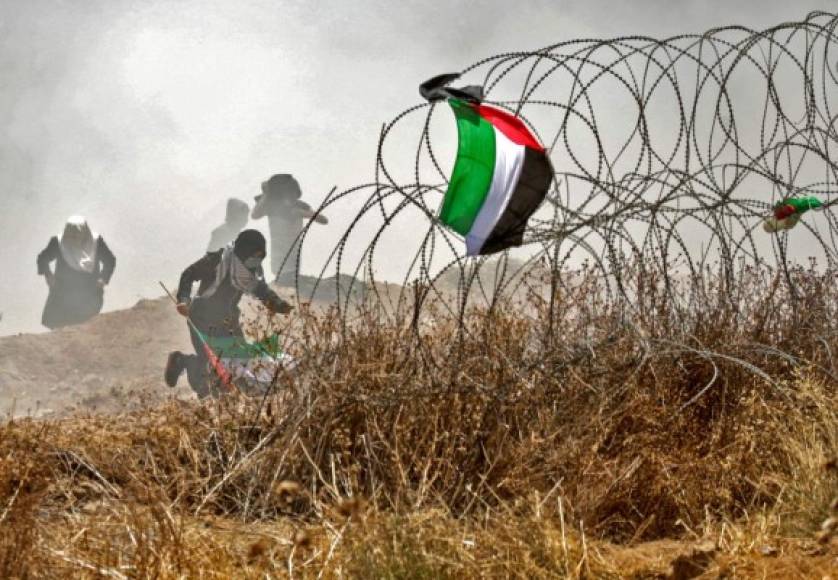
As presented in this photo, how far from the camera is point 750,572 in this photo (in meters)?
2.81

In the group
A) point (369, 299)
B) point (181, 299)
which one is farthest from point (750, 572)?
point (181, 299)

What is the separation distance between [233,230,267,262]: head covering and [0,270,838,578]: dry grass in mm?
4568

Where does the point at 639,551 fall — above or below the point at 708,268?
below

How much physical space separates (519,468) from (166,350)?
18.3 metres

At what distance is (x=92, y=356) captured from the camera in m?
20.5

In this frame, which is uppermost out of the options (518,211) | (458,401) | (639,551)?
(518,211)

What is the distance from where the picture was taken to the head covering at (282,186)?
1886cm

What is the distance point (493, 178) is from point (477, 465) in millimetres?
1161

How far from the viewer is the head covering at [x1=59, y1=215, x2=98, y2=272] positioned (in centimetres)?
1656

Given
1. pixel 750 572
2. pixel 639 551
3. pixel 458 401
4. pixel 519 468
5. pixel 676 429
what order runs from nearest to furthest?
pixel 750 572
pixel 639 551
pixel 519 468
pixel 458 401
pixel 676 429

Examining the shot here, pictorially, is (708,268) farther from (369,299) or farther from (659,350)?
(369,299)

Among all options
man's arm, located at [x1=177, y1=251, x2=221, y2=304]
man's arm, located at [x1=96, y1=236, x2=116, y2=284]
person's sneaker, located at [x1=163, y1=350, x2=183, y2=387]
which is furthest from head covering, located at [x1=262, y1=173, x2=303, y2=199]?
man's arm, located at [x1=177, y1=251, x2=221, y2=304]

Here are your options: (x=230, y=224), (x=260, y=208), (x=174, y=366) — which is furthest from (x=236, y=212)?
(x=174, y=366)

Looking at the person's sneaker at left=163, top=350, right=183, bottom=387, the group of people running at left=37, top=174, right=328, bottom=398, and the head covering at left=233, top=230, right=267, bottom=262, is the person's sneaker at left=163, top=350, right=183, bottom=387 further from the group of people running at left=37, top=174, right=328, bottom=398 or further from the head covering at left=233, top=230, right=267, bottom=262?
the head covering at left=233, top=230, right=267, bottom=262
